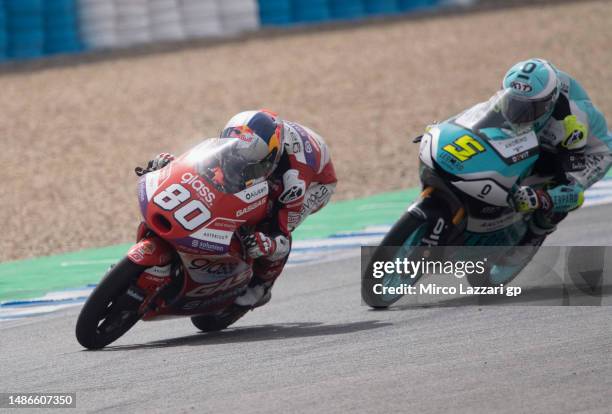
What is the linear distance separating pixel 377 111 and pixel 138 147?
3.76 metres

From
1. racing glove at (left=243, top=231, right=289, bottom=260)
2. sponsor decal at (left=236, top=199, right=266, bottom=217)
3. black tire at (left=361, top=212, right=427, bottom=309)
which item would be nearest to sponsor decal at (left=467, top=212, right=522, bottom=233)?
black tire at (left=361, top=212, right=427, bottom=309)

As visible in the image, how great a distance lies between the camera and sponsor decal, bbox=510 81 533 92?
7.40 m

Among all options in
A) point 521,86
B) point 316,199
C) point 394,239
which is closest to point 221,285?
point 316,199

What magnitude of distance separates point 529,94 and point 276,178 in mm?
1771

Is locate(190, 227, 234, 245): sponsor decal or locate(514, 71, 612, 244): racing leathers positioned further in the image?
locate(514, 71, 612, 244): racing leathers

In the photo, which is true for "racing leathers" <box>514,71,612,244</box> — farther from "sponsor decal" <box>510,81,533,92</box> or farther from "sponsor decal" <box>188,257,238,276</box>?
"sponsor decal" <box>188,257,238,276</box>

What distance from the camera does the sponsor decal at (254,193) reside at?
22.1 ft

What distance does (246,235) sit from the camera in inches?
267

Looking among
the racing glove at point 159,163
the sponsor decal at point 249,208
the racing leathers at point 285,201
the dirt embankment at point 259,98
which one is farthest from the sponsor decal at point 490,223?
the dirt embankment at point 259,98

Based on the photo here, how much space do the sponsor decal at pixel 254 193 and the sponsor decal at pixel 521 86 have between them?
1.83m

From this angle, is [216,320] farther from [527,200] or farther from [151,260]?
[527,200]

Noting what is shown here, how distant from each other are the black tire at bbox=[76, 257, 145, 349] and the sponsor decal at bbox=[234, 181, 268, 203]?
741 mm

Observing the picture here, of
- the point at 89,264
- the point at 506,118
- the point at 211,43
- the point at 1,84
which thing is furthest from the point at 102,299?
the point at 211,43

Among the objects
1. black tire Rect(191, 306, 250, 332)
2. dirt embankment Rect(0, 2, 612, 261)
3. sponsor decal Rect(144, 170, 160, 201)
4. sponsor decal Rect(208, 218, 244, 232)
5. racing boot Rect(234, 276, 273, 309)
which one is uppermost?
sponsor decal Rect(144, 170, 160, 201)
